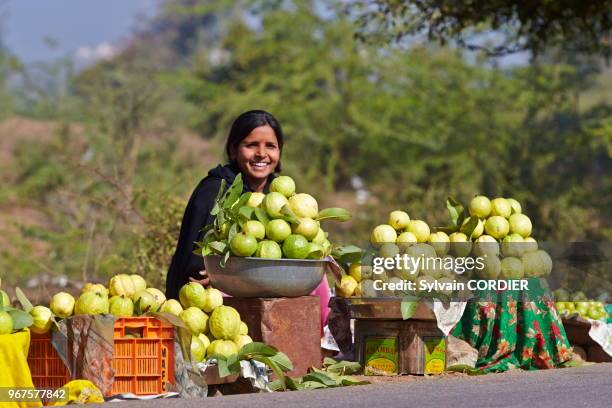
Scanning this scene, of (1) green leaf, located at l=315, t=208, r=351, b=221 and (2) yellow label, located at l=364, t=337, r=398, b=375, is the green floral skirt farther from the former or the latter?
(1) green leaf, located at l=315, t=208, r=351, b=221

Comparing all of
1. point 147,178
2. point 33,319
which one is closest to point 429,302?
point 33,319

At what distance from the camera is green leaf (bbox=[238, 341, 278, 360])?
6766mm

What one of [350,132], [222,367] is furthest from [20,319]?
[350,132]

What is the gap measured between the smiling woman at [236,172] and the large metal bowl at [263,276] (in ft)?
2.32

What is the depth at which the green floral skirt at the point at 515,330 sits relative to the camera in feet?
25.3

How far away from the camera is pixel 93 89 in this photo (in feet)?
75.0

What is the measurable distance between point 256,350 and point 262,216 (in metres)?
0.90

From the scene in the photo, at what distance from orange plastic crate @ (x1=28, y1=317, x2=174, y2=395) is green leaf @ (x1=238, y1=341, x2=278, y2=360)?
464mm

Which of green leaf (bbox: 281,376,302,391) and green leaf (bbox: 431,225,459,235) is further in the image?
green leaf (bbox: 431,225,459,235)

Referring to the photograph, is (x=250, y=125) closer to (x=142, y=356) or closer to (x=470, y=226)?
(x=470, y=226)

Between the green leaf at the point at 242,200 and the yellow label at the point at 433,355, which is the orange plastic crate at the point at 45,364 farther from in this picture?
the yellow label at the point at 433,355

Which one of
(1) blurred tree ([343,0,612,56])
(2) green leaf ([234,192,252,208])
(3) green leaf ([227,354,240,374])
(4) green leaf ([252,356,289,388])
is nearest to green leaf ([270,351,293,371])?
(4) green leaf ([252,356,289,388])

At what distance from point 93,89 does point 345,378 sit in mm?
16712

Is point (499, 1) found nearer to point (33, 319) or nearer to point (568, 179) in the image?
point (33, 319)
